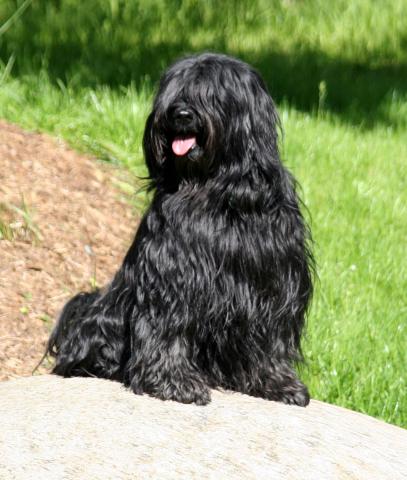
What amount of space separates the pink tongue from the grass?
1.28 meters

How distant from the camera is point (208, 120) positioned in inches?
161

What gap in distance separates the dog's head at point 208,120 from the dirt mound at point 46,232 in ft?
6.00

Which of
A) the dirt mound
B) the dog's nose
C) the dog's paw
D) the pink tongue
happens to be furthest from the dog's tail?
the dog's nose

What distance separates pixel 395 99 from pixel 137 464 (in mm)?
7100

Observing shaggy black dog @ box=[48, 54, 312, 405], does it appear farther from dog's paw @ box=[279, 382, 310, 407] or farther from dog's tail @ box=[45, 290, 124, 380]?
dog's tail @ box=[45, 290, 124, 380]

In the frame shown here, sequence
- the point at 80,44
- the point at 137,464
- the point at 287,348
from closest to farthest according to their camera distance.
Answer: the point at 137,464
the point at 287,348
the point at 80,44

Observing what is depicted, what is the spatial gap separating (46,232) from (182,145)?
2.61m

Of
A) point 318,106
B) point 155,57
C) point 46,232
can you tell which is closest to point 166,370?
point 46,232

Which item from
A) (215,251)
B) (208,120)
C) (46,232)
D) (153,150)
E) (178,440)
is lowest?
(46,232)

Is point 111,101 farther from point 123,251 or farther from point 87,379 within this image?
point 87,379

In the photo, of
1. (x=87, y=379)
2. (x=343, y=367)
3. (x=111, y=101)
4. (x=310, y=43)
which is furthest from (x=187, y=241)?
(x=310, y=43)

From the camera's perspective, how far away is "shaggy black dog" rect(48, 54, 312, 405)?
165 inches

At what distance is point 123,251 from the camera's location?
688 cm

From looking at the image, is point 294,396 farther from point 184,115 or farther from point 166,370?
point 184,115
